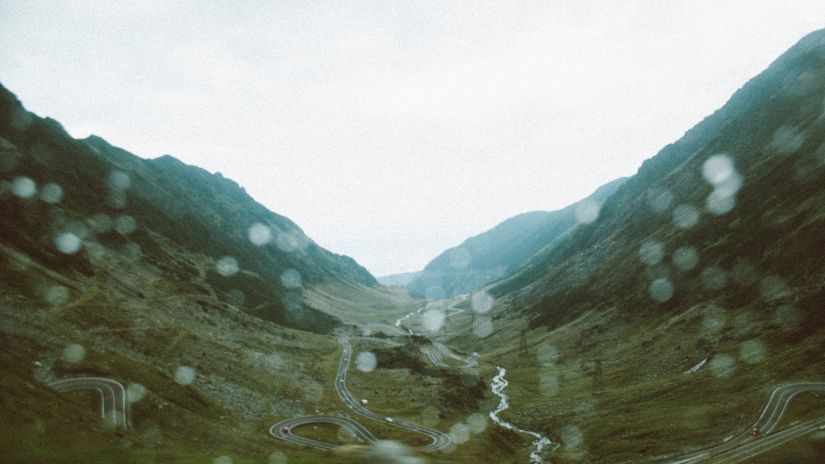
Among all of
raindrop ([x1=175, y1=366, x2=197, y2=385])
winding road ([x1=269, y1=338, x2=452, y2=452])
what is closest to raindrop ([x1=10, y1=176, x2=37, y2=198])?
raindrop ([x1=175, y1=366, x2=197, y2=385])

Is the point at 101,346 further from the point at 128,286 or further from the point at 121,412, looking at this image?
the point at 128,286

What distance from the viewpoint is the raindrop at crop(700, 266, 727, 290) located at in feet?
486

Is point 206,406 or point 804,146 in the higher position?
point 804,146

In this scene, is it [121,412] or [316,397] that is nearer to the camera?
[121,412]

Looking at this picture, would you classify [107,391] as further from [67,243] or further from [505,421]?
[505,421]

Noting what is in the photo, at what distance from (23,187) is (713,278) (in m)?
197

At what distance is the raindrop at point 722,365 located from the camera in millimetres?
103750

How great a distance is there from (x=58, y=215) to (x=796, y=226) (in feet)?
663

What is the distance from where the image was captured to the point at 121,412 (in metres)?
66.0

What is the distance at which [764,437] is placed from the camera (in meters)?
71.4

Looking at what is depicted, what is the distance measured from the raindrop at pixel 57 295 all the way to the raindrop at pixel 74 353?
801 inches

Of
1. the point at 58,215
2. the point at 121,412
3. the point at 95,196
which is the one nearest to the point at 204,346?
the point at 121,412

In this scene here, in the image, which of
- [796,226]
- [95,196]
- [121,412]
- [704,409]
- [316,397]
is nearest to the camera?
[121,412]

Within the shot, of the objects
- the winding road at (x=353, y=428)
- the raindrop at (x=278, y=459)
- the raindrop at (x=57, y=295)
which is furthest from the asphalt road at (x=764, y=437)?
the raindrop at (x=57, y=295)
